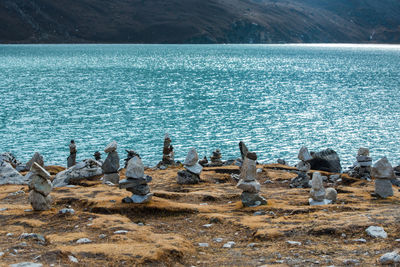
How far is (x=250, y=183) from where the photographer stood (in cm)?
2066

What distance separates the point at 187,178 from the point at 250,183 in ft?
25.2

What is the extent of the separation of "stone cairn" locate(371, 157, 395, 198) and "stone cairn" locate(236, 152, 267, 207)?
6.25 m

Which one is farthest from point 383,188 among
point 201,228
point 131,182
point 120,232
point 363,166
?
point 120,232

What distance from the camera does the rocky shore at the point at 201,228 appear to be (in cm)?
1328

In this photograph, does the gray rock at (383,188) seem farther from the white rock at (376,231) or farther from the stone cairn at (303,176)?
the white rock at (376,231)

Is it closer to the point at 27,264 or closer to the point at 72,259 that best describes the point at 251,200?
the point at 72,259

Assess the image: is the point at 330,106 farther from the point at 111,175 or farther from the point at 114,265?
the point at 114,265

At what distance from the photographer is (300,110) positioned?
90.4m

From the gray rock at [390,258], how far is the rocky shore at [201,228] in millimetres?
27

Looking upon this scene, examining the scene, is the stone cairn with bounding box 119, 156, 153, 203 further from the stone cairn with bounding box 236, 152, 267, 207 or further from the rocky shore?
the stone cairn with bounding box 236, 152, 267, 207

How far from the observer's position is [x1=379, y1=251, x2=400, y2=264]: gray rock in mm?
11966

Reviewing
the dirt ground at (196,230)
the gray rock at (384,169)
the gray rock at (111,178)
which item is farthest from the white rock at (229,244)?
the gray rock at (111,178)

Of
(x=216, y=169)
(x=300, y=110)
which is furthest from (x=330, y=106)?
(x=216, y=169)

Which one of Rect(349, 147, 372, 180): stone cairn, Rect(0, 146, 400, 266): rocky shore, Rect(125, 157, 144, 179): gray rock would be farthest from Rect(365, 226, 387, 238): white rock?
Rect(349, 147, 372, 180): stone cairn
